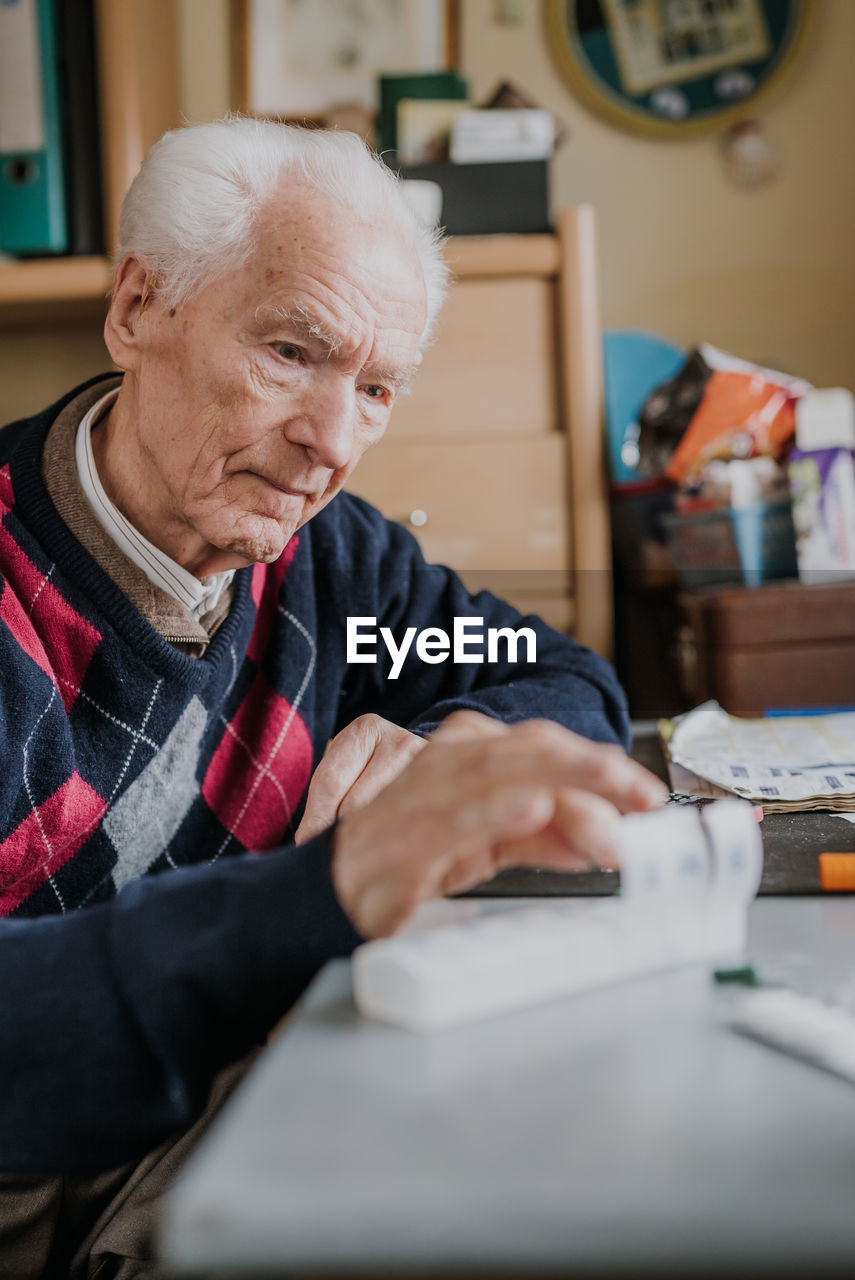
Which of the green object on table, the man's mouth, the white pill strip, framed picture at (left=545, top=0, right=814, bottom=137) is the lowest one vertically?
the green object on table

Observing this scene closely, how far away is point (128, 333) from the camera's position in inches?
38.9

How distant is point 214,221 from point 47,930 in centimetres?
61

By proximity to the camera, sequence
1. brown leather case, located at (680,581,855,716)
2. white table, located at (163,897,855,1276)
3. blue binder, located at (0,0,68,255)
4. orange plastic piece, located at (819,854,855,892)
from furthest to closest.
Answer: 1. blue binder, located at (0,0,68,255)
2. brown leather case, located at (680,581,855,716)
3. orange plastic piece, located at (819,854,855,892)
4. white table, located at (163,897,855,1276)

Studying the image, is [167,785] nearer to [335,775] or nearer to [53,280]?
[335,775]

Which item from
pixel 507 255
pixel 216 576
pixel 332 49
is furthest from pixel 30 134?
pixel 216 576

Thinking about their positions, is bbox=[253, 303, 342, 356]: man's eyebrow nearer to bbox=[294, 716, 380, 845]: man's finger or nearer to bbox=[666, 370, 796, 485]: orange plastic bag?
bbox=[294, 716, 380, 845]: man's finger

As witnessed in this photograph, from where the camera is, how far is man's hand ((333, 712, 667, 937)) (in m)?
0.46

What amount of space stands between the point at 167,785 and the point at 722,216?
162cm

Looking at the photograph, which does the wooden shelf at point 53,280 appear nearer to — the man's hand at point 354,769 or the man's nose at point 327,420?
the man's nose at point 327,420

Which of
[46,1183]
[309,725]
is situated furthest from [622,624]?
[46,1183]

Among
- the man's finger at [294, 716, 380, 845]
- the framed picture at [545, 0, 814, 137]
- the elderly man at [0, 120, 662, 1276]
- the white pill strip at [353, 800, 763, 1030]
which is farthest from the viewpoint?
the framed picture at [545, 0, 814, 137]

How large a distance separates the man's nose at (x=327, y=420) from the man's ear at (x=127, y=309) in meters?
0.17

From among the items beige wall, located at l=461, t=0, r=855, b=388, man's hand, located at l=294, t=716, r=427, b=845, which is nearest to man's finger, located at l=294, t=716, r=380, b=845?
man's hand, located at l=294, t=716, r=427, b=845

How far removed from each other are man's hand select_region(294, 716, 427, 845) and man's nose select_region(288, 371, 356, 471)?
0.23 meters
